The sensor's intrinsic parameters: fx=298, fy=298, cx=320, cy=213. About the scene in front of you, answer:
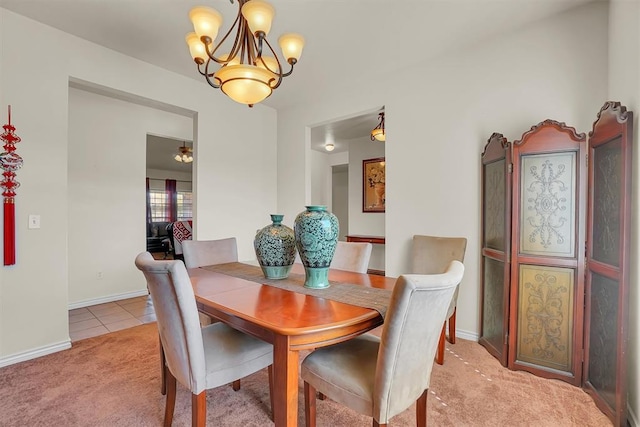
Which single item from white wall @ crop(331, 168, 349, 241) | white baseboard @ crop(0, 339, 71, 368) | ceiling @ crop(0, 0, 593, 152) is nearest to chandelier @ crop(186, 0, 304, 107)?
ceiling @ crop(0, 0, 593, 152)

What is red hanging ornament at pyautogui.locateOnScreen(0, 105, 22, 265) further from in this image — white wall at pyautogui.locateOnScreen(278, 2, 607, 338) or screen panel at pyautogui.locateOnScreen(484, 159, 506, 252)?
screen panel at pyautogui.locateOnScreen(484, 159, 506, 252)

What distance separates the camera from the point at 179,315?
122 centimetres

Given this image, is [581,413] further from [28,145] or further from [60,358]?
[28,145]

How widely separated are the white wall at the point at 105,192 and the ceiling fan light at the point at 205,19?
Result: 2974 mm

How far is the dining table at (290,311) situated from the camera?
108 cm

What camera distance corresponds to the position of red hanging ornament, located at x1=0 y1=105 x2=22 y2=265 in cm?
217

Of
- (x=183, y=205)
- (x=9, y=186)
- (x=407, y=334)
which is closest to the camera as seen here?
(x=407, y=334)

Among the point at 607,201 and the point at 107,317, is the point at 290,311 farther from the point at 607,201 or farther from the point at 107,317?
the point at 107,317

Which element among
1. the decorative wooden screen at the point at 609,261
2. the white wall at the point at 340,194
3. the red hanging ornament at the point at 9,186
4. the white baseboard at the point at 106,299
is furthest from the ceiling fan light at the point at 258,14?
the white wall at the point at 340,194

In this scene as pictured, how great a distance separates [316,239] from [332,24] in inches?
72.8

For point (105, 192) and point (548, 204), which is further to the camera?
point (105, 192)

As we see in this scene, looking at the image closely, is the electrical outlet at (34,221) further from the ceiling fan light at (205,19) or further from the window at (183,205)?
the window at (183,205)

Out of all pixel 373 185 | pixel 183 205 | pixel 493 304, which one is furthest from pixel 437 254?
pixel 183 205

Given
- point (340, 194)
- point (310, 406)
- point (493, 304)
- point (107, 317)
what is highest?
point (340, 194)
